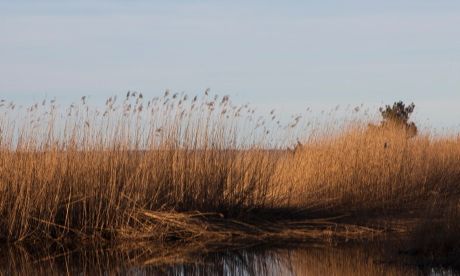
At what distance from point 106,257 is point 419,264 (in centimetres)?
345

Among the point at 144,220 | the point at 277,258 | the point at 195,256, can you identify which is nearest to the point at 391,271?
the point at 277,258

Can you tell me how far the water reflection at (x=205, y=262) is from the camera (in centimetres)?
803

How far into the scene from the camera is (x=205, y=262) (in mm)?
8609

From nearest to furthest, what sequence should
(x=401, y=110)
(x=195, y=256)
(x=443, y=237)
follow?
(x=443, y=237)
(x=195, y=256)
(x=401, y=110)

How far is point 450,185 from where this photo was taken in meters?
14.5

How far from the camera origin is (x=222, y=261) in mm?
8648

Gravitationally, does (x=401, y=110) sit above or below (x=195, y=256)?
above

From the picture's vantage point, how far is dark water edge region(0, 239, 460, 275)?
801 cm

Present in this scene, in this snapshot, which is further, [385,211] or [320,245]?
[385,211]

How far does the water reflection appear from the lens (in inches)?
316

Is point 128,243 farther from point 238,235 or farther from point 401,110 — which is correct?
point 401,110

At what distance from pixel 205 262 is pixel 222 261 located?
0.19m

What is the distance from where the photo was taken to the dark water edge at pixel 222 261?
8008 mm

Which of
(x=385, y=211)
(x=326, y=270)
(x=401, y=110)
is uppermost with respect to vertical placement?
(x=401, y=110)
